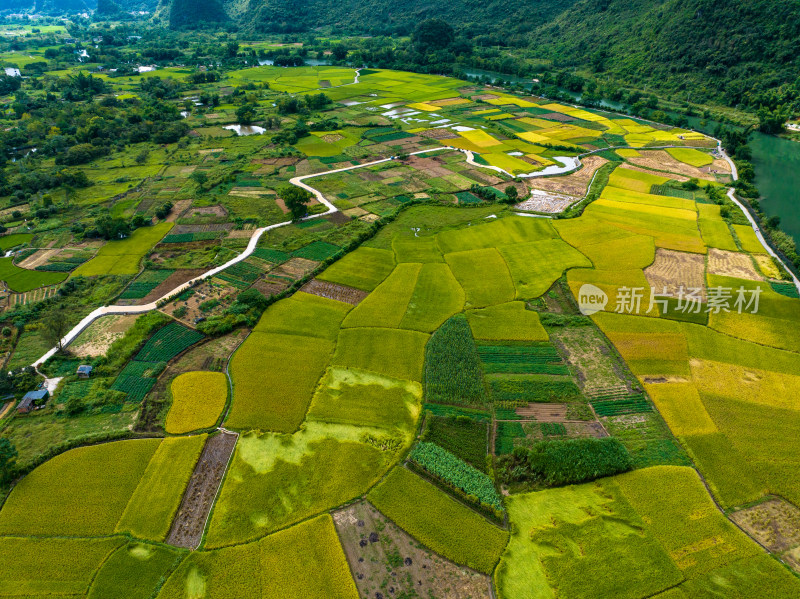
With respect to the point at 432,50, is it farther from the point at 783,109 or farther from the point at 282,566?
the point at 282,566

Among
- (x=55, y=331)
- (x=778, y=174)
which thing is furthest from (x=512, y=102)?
(x=55, y=331)

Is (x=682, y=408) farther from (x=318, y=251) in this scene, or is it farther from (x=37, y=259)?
(x=37, y=259)

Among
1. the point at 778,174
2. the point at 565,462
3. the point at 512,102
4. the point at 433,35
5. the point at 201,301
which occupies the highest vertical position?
the point at 433,35

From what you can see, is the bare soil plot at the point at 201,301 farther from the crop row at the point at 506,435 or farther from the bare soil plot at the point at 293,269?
the crop row at the point at 506,435

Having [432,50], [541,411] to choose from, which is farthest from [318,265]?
[432,50]

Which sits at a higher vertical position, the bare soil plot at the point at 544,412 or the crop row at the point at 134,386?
the bare soil plot at the point at 544,412

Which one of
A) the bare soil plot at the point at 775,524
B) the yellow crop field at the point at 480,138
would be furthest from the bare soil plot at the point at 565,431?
the yellow crop field at the point at 480,138
